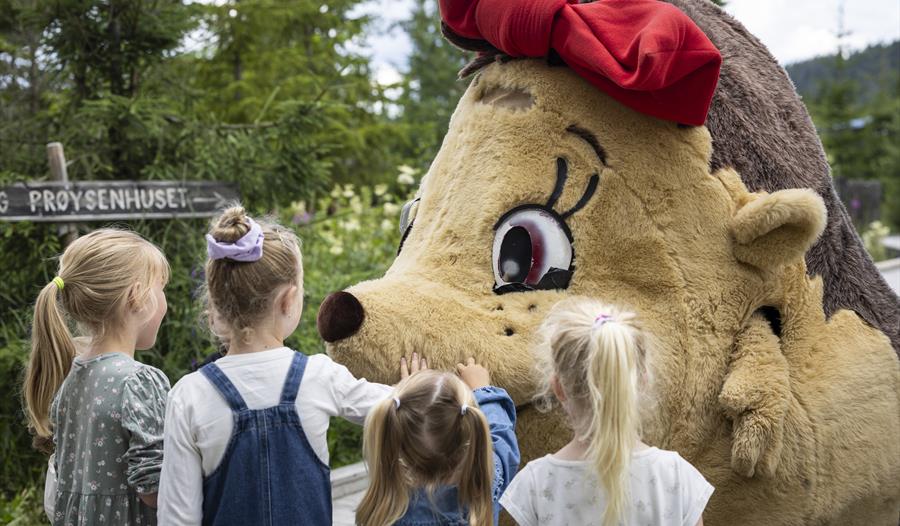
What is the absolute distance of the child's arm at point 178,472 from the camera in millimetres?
1969

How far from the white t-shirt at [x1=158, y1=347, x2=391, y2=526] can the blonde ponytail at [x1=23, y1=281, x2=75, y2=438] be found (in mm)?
527

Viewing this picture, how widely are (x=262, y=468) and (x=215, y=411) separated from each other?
0.16 metres

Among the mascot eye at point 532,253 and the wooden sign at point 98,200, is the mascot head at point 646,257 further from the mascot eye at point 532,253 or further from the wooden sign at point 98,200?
the wooden sign at point 98,200

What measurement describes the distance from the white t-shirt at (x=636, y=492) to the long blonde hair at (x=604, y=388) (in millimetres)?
38

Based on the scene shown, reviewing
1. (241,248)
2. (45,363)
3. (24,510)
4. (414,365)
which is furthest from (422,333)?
(24,510)

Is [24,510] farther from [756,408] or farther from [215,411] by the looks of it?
[756,408]

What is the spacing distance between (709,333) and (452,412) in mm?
844

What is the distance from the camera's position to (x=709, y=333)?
7.75ft

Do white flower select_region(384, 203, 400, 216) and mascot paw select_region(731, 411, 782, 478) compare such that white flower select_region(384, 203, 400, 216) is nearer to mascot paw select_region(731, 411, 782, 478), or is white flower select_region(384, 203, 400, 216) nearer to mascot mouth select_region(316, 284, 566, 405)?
mascot mouth select_region(316, 284, 566, 405)

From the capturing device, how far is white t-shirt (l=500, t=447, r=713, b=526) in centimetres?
181

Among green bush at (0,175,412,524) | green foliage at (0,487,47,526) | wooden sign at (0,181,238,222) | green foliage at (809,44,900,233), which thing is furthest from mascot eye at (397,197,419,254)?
green foliage at (809,44,900,233)

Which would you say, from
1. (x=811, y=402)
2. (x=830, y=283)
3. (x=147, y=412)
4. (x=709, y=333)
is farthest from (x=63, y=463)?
(x=830, y=283)

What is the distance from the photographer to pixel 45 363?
7.80ft

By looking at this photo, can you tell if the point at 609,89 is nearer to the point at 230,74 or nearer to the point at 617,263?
the point at 617,263
